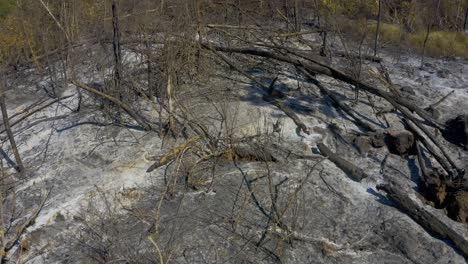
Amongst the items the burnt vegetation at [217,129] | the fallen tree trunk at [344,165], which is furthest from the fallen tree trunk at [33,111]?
the fallen tree trunk at [344,165]

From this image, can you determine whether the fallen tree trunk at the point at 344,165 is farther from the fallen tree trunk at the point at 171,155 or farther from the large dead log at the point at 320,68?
the fallen tree trunk at the point at 171,155

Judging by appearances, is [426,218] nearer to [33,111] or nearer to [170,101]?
[170,101]

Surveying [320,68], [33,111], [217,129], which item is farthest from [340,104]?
[33,111]

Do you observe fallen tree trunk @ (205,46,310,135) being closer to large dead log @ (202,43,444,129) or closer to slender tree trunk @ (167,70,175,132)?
large dead log @ (202,43,444,129)

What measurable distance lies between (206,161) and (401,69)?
410 centimetres

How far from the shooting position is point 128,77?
5973 millimetres

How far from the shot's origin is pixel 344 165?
191 inches

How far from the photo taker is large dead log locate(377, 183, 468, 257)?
3953 millimetres

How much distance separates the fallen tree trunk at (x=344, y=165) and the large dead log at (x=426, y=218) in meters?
0.25

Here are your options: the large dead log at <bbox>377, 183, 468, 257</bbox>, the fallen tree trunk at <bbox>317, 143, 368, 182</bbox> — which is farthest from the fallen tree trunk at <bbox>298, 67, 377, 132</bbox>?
the large dead log at <bbox>377, 183, 468, 257</bbox>

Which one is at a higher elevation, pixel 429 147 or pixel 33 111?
pixel 33 111

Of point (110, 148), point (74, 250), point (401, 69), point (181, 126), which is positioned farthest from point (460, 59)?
point (74, 250)

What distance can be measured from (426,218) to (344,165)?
3.21 feet

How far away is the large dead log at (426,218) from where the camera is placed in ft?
13.0
